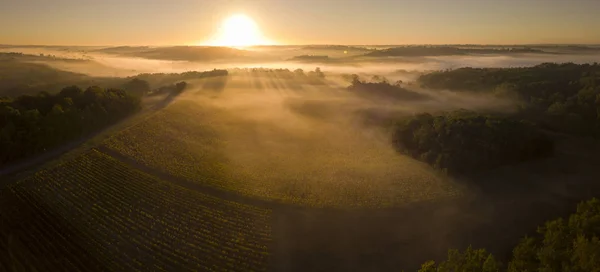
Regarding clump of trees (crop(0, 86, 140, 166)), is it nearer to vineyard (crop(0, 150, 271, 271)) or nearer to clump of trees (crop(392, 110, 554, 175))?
vineyard (crop(0, 150, 271, 271))

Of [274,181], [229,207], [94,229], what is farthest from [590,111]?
[94,229]

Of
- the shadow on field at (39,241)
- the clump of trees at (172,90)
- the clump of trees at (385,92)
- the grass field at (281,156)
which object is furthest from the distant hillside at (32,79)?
the clump of trees at (385,92)

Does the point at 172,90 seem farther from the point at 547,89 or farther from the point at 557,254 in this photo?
the point at 547,89

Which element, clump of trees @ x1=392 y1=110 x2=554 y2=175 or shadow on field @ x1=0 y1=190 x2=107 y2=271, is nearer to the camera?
shadow on field @ x1=0 y1=190 x2=107 y2=271

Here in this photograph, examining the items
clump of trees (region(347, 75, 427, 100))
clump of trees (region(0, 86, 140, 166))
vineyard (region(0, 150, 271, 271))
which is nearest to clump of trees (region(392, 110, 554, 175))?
vineyard (region(0, 150, 271, 271))

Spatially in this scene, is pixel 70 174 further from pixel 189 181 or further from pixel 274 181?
pixel 274 181

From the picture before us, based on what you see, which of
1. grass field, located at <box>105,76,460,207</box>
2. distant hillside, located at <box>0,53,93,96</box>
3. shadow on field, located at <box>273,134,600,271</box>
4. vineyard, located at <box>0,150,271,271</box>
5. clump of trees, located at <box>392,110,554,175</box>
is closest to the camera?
vineyard, located at <box>0,150,271,271</box>

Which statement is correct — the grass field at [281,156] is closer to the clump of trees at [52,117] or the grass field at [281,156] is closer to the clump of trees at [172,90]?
the clump of trees at [52,117]
